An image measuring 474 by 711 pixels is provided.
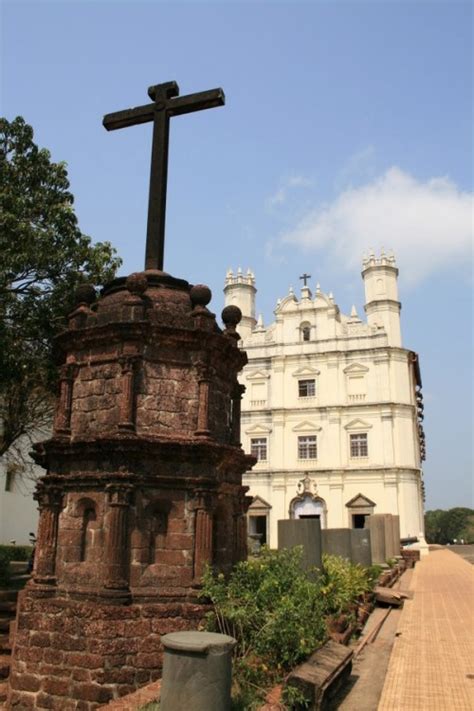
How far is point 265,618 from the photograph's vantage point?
22.0 ft

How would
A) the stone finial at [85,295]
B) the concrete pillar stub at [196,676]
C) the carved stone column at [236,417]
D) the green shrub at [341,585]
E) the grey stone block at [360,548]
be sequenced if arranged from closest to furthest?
the concrete pillar stub at [196,676]
the stone finial at [85,295]
the carved stone column at [236,417]
the green shrub at [341,585]
the grey stone block at [360,548]

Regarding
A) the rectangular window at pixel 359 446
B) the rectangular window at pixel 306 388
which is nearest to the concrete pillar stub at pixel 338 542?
the rectangular window at pixel 359 446

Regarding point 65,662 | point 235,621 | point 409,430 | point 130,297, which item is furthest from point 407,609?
point 409,430

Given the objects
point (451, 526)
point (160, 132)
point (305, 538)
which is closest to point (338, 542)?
point (305, 538)

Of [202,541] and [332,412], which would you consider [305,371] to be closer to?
[332,412]

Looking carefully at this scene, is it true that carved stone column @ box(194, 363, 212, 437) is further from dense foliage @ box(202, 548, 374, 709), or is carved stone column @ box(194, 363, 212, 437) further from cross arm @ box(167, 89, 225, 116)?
cross arm @ box(167, 89, 225, 116)

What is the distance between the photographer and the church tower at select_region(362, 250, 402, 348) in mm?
38344

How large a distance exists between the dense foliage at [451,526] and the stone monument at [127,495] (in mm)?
78473

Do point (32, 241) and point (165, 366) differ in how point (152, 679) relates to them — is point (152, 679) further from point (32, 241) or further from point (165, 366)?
point (32, 241)

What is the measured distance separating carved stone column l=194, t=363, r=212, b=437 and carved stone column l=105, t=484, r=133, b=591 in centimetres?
114

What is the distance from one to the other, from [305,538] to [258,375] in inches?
1154

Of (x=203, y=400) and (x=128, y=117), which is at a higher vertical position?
(x=128, y=117)

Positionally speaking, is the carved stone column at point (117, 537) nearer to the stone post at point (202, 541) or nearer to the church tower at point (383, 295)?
the stone post at point (202, 541)

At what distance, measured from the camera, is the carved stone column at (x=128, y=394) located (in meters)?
7.33
